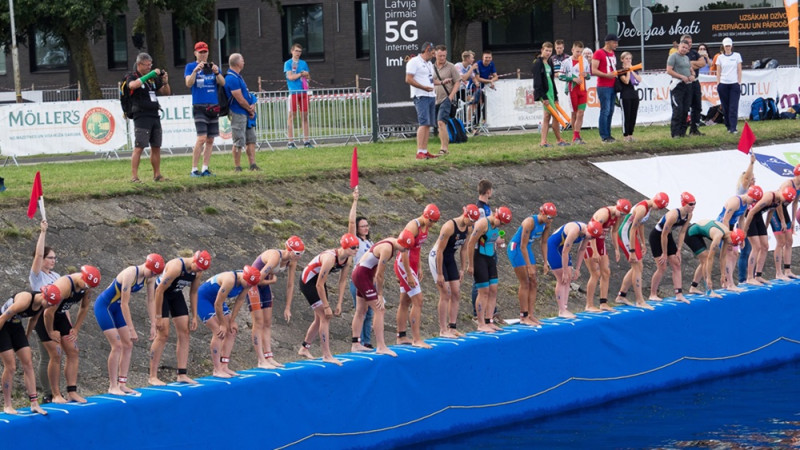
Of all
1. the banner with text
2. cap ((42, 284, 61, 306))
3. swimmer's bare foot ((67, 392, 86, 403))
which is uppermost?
the banner with text

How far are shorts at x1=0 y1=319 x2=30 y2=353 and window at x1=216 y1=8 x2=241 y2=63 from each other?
120ft

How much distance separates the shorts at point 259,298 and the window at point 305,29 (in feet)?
111

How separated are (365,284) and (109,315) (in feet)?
11.5

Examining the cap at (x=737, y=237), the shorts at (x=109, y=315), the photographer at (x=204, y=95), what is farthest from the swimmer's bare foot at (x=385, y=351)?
the cap at (x=737, y=237)

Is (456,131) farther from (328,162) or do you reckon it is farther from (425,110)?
(328,162)

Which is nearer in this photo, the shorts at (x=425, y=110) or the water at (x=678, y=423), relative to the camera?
the water at (x=678, y=423)

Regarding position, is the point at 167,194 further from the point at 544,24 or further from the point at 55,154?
the point at 544,24

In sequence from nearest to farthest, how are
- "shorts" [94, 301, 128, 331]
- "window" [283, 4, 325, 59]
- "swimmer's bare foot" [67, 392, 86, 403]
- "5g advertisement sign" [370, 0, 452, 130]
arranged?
"swimmer's bare foot" [67, 392, 86, 403] → "shorts" [94, 301, 128, 331] → "5g advertisement sign" [370, 0, 452, 130] → "window" [283, 4, 325, 59]

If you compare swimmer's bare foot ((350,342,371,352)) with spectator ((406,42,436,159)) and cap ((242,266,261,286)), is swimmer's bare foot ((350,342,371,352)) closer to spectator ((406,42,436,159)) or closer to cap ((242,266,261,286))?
cap ((242,266,261,286))

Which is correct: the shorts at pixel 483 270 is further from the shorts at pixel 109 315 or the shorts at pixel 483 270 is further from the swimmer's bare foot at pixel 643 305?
the shorts at pixel 109 315

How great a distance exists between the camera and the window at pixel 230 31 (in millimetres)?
48938

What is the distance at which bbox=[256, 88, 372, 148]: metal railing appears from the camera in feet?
88.1

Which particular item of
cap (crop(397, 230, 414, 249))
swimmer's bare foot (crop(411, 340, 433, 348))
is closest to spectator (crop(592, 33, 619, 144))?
cap (crop(397, 230, 414, 249))

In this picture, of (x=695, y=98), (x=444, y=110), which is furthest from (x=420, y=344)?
(x=695, y=98)
